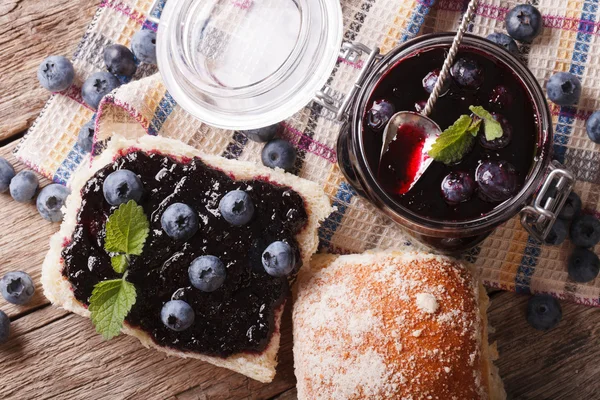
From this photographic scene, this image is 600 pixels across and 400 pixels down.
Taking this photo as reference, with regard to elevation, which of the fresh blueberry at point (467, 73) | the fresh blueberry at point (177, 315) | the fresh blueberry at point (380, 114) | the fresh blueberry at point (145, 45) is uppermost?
the fresh blueberry at point (467, 73)

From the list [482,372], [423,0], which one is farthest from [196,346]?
[423,0]

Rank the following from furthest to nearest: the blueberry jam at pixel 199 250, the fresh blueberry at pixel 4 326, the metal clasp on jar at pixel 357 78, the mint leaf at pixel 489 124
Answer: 1. the fresh blueberry at pixel 4 326
2. the blueberry jam at pixel 199 250
3. the metal clasp on jar at pixel 357 78
4. the mint leaf at pixel 489 124

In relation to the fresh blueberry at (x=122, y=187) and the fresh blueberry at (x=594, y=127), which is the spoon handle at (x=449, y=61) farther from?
the fresh blueberry at (x=122, y=187)

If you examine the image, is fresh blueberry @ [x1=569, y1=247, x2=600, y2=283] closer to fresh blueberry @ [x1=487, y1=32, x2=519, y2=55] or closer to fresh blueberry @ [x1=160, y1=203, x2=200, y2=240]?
fresh blueberry @ [x1=487, y1=32, x2=519, y2=55]

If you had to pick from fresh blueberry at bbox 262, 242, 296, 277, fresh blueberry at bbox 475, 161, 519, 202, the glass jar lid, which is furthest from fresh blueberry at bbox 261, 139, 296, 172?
fresh blueberry at bbox 475, 161, 519, 202

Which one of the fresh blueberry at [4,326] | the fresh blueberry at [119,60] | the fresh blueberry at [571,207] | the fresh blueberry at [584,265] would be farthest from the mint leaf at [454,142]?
the fresh blueberry at [4,326]
